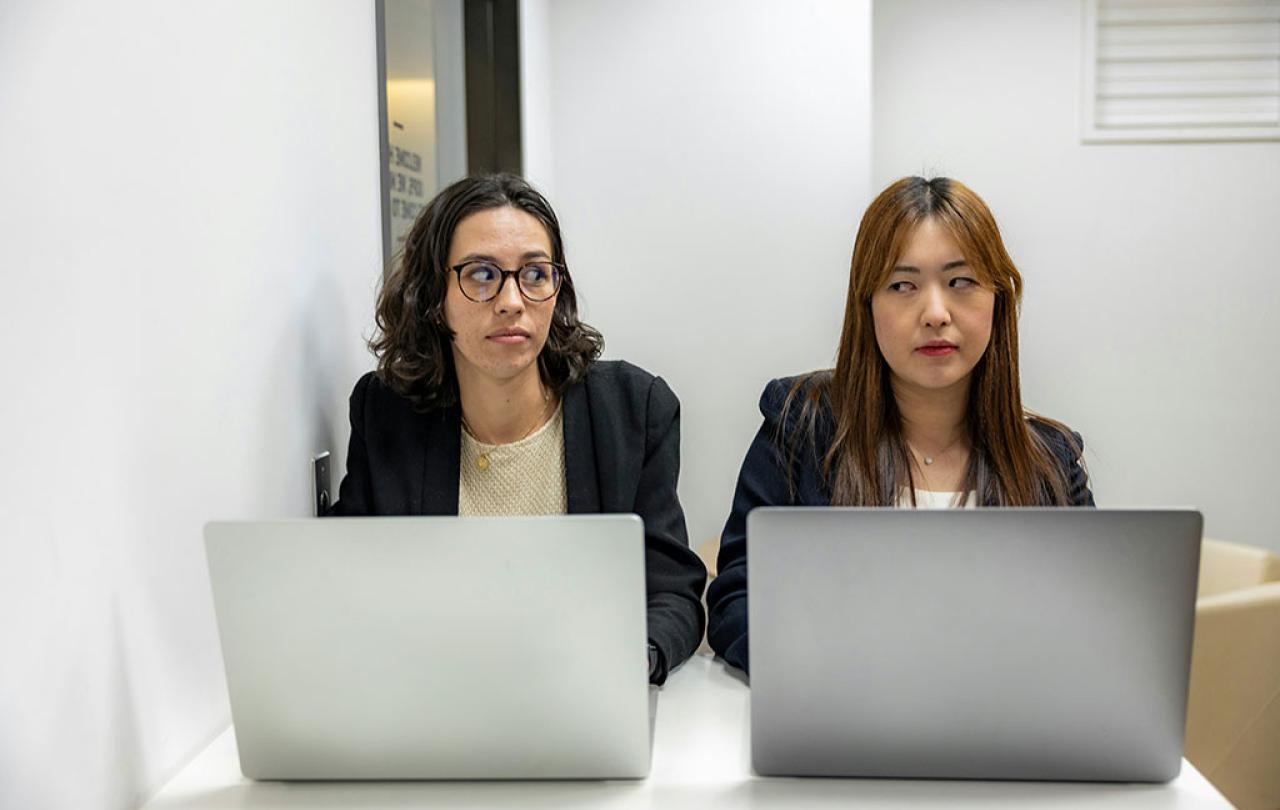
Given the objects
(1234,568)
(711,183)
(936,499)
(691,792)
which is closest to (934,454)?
(936,499)

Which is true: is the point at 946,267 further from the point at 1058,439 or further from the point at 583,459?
the point at 583,459

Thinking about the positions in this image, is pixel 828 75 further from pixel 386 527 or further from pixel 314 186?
pixel 386 527

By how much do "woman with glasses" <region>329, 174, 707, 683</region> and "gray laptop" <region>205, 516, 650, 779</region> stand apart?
0.47 metres

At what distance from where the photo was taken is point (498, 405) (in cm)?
155

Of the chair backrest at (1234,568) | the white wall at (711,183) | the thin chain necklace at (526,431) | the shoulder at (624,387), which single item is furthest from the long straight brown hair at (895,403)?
the white wall at (711,183)

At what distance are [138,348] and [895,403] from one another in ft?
3.29

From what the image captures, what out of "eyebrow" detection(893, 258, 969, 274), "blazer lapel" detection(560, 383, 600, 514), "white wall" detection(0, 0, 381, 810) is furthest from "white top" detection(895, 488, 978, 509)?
"white wall" detection(0, 0, 381, 810)

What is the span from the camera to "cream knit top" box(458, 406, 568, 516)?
156 centimetres

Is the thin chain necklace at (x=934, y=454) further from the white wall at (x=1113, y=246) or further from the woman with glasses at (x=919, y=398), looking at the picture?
the white wall at (x=1113, y=246)

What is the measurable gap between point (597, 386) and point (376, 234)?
1.64 feet

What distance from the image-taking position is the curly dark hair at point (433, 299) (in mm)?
1520

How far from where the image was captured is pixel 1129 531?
36.7 inches

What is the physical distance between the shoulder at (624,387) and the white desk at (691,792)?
22.7 inches

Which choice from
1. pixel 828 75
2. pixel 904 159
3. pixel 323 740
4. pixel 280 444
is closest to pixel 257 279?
pixel 280 444
